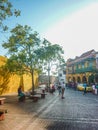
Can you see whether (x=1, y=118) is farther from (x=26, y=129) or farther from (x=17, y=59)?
(x=17, y=59)

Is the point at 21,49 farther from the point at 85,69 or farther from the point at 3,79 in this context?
the point at 85,69

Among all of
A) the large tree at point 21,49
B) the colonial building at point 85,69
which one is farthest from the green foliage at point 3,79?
the colonial building at point 85,69

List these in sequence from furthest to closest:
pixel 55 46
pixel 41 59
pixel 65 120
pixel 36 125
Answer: pixel 55 46 → pixel 41 59 → pixel 65 120 → pixel 36 125

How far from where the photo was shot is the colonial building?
48.7 metres

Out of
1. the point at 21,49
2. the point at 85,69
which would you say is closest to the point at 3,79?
the point at 21,49

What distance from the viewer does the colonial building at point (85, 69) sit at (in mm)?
48669

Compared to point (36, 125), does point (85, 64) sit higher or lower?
higher

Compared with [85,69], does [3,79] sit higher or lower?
lower

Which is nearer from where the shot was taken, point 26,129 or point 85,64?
point 26,129

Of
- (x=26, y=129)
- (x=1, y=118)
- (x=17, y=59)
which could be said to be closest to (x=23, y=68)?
(x=17, y=59)

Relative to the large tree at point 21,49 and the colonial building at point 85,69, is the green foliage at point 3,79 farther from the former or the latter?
the colonial building at point 85,69

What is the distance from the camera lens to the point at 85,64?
55562 millimetres

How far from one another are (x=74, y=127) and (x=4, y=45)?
62.5 ft

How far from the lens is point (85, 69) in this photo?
54.0 m
